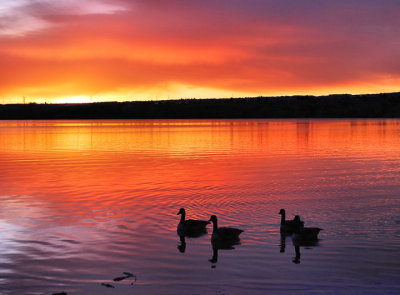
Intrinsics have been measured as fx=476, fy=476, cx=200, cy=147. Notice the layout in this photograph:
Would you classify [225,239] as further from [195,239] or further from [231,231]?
[195,239]

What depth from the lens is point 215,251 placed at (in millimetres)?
12789

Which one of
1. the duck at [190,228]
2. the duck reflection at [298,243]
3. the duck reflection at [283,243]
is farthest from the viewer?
the duck at [190,228]

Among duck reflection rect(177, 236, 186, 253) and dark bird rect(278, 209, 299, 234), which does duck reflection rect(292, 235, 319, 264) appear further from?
duck reflection rect(177, 236, 186, 253)

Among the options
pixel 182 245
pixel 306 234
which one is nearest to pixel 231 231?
pixel 182 245

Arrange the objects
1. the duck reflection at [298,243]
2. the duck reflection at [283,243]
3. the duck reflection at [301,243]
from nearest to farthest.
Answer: the duck reflection at [283,243], the duck reflection at [298,243], the duck reflection at [301,243]

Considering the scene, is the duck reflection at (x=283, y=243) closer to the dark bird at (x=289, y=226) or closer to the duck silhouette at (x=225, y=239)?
the dark bird at (x=289, y=226)

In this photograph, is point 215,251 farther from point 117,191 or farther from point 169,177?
point 169,177

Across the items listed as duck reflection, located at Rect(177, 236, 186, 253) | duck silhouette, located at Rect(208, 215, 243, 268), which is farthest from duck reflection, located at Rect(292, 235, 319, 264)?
duck reflection, located at Rect(177, 236, 186, 253)

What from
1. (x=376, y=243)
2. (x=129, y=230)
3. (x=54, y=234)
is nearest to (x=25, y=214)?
(x=54, y=234)

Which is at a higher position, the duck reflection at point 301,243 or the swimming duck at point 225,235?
the swimming duck at point 225,235

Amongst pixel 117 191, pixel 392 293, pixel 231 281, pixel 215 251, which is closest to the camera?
pixel 392 293

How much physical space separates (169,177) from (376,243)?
51.1 ft

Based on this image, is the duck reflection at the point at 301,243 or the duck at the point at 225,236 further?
the duck at the point at 225,236

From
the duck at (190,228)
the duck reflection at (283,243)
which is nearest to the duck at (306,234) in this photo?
the duck reflection at (283,243)
